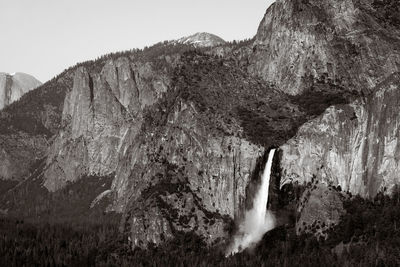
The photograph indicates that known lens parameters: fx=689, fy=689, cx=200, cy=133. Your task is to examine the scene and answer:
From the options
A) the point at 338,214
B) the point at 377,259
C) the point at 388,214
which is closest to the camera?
the point at 377,259

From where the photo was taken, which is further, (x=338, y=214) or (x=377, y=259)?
(x=338, y=214)

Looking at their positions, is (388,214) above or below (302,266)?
above

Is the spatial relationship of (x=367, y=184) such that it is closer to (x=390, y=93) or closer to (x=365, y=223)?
(x=365, y=223)

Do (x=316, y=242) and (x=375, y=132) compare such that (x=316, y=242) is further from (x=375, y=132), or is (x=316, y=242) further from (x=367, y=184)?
(x=375, y=132)

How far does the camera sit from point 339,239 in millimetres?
188375

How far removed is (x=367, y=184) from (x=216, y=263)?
4869 centimetres

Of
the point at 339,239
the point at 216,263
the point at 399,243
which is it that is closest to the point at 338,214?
the point at 339,239

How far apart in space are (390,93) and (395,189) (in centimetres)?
2876

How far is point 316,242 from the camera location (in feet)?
629

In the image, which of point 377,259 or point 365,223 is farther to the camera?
point 365,223

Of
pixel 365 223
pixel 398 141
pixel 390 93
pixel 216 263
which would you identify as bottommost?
pixel 216 263

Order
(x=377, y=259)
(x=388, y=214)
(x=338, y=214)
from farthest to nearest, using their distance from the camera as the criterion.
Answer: (x=338, y=214)
(x=388, y=214)
(x=377, y=259)

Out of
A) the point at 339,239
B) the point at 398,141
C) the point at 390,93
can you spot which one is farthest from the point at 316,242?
the point at 390,93

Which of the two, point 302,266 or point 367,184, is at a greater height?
point 367,184
